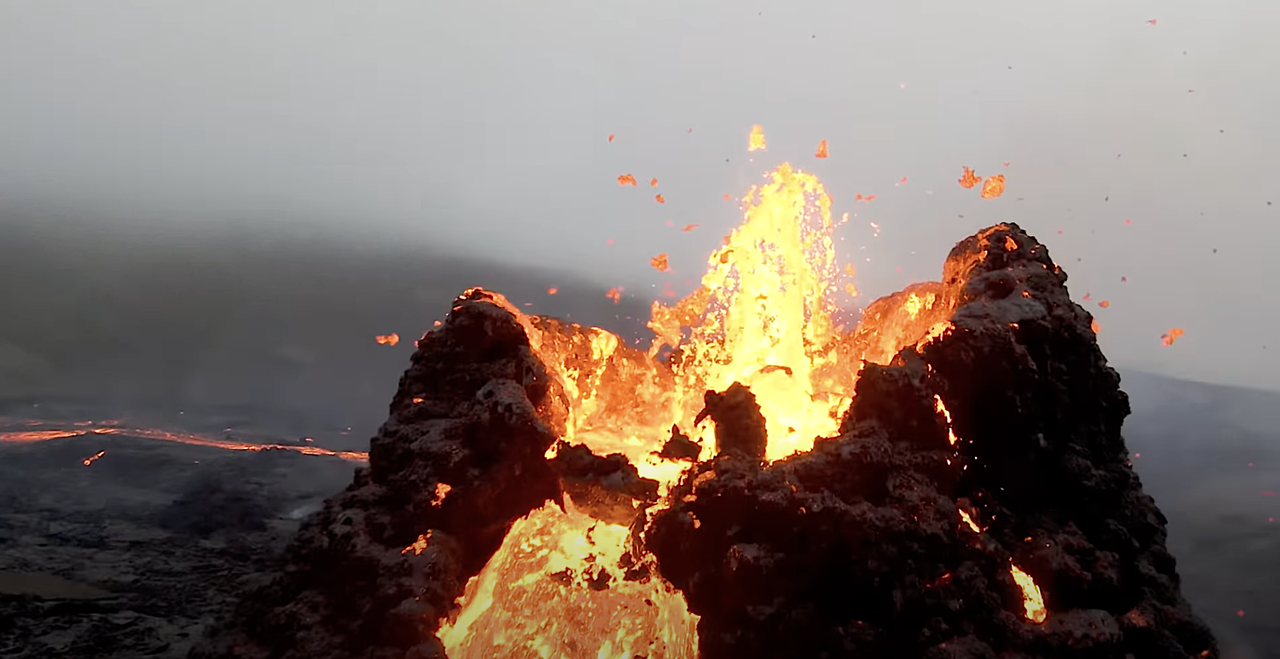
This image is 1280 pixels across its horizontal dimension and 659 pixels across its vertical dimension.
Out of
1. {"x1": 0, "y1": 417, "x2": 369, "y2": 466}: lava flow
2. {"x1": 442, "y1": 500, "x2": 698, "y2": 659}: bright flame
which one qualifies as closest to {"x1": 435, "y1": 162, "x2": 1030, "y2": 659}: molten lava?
{"x1": 442, "y1": 500, "x2": 698, "y2": 659}: bright flame

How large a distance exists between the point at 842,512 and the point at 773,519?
760mm

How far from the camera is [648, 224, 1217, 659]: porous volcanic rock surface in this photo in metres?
7.90

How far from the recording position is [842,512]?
805cm

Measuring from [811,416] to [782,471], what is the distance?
3.01 metres

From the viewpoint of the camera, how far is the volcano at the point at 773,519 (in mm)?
8008

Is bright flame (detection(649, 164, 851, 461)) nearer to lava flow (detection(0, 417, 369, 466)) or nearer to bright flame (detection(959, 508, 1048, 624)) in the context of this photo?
bright flame (detection(959, 508, 1048, 624))

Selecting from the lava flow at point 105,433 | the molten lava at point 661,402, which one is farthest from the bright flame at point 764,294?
the lava flow at point 105,433

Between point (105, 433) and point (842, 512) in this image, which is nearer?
point (842, 512)

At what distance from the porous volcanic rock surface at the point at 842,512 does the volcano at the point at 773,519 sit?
3 centimetres

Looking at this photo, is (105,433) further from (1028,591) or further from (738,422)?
(1028,591)

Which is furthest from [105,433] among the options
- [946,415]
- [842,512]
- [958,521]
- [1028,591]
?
[1028,591]

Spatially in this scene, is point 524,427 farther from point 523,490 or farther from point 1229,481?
point 1229,481

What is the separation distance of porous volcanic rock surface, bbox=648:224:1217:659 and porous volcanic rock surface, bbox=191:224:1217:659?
0.03m

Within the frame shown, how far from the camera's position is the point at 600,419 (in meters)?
13.2
